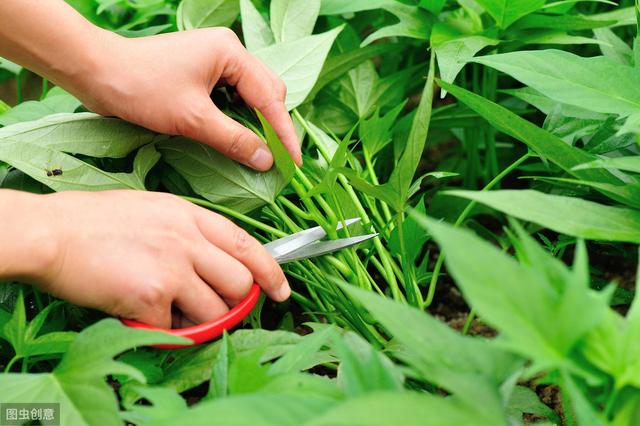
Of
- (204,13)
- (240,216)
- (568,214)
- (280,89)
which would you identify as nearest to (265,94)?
(280,89)

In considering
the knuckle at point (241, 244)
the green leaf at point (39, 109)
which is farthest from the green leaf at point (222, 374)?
the green leaf at point (39, 109)

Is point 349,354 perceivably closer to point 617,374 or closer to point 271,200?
point 617,374

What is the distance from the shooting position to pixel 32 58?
0.67 metres

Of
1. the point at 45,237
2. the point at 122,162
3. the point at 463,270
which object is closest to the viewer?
the point at 463,270

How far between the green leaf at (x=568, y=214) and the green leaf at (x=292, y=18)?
430mm

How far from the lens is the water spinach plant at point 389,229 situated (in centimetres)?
37

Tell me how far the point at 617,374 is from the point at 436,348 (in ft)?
0.33

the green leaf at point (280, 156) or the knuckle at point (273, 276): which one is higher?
the green leaf at point (280, 156)

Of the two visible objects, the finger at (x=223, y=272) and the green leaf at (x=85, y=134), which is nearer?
the finger at (x=223, y=272)

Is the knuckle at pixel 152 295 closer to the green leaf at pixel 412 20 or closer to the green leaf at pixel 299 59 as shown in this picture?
the green leaf at pixel 299 59

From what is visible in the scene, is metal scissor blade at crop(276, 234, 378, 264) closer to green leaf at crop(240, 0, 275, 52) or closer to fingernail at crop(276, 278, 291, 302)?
fingernail at crop(276, 278, 291, 302)

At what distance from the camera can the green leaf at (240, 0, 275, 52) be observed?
2.82 ft

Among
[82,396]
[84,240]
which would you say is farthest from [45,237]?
[82,396]

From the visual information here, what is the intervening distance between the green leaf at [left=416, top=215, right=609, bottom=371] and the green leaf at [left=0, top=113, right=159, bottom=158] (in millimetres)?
438
